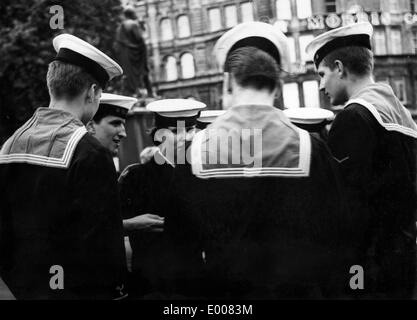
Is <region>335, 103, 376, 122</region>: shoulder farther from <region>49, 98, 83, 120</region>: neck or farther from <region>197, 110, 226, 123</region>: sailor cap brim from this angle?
<region>49, 98, 83, 120</region>: neck

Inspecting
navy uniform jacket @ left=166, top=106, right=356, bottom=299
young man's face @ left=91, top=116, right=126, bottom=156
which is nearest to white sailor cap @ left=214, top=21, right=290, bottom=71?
navy uniform jacket @ left=166, top=106, right=356, bottom=299

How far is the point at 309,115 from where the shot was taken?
13.4 feet

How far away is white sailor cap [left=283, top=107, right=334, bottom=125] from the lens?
13.3 ft

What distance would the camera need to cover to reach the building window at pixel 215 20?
398 centimetres

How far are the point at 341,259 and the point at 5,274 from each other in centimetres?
162

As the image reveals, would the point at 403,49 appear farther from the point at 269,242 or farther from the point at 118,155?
the point at 118,155

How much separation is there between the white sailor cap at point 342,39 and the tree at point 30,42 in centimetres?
303

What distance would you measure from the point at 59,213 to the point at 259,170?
93cm

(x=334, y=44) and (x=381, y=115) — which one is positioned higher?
→ (x=334, y=44)

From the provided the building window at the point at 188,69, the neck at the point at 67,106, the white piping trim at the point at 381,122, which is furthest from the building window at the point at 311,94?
the building window at the point at 188,69

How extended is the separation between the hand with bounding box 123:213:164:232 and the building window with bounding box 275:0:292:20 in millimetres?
1407

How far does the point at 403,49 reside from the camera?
13.4 ft

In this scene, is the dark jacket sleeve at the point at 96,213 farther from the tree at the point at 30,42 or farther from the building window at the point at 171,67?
the building window at the point at 171,67
